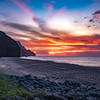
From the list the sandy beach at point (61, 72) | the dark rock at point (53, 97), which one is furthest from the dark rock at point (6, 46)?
the dark rock at point (53, 97)

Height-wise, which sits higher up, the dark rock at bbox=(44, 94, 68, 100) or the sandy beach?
the dark rock at bbox=(44, 94, 68, 100)

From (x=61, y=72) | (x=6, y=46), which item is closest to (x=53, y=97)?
(x=61, y=72)

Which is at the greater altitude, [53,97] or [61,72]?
[53,97]

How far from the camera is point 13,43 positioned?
403 ft

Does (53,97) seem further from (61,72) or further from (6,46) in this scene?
(6,46)

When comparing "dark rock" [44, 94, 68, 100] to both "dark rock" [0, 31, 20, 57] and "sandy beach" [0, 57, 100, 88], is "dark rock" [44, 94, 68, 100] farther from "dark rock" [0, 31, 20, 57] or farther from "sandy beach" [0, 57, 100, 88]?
"dark rock" [0, 31, 20, 57]

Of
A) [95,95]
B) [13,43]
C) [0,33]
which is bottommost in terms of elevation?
[95,95]

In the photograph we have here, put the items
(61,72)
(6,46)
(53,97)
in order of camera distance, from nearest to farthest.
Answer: (53,97) → (61,72) → (6,46)

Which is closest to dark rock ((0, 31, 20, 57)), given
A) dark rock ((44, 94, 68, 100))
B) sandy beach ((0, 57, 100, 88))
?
sandy beach ((0, 57, 100, 88))

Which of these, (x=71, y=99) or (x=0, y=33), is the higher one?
(x=0, y=33)

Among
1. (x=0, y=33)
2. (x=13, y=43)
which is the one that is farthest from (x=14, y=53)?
(x=0, y=33)

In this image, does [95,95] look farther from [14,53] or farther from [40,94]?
[14,53]

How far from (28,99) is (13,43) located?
121m

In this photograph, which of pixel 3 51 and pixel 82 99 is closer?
pixel 82 99
